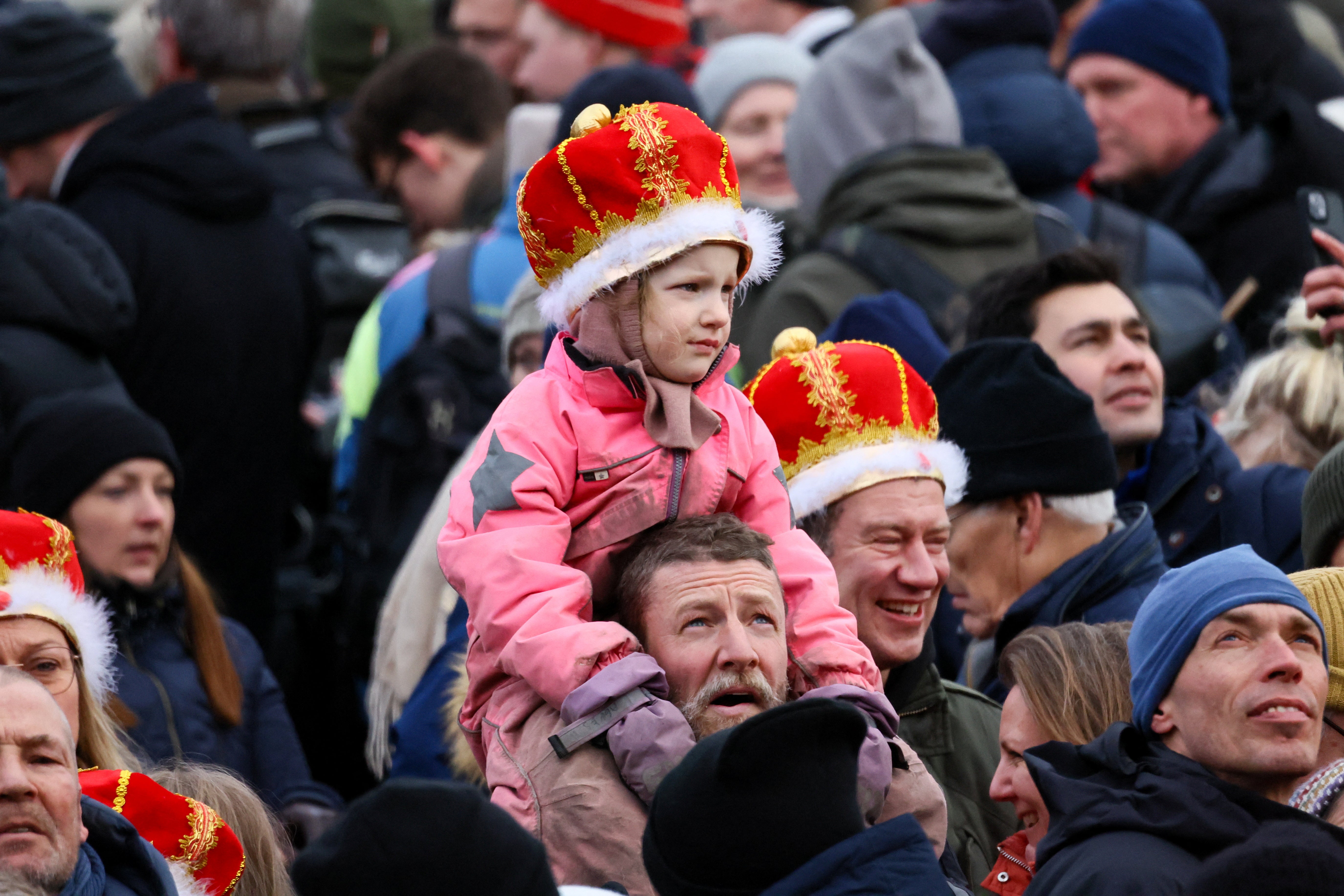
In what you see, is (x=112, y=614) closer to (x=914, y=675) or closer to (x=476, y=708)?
(x=476, y=708)

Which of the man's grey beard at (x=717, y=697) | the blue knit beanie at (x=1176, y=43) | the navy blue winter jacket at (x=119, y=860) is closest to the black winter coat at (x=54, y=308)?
the navy blue winter jacket at (x=119, y=860)

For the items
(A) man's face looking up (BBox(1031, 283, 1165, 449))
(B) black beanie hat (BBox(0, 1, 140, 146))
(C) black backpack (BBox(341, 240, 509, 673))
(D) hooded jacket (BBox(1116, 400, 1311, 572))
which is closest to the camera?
(D) hooded jacket (BBox(1116, 400, 1311, 572))

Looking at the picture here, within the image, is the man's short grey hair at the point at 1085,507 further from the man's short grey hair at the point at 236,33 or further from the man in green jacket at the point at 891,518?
the man's short grey hair at the point at 236,33

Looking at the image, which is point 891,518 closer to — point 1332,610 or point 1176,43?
point 1332,610

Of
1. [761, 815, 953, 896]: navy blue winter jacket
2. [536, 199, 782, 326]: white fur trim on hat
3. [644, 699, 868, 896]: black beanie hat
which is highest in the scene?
[536, 199, 782, 326]: white fur trim on hat

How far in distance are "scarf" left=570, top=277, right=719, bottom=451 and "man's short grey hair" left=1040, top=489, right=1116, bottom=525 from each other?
154 centimetres

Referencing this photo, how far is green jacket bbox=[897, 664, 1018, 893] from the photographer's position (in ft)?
13.4

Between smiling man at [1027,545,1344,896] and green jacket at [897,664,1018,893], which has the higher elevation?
smiling man at [1027,545,1344,896]

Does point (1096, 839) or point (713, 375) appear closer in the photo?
point (1096, 839)

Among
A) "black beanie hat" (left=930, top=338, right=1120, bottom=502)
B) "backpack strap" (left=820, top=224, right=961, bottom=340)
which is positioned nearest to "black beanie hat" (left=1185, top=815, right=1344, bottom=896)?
"black beanie hat" (left=930, top=338, right=1120, bottom=502)

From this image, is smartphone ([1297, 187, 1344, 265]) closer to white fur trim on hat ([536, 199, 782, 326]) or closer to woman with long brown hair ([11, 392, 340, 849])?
white fur trim on hat ([536, 199, 782, 326])

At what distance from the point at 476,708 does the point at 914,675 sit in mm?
1149

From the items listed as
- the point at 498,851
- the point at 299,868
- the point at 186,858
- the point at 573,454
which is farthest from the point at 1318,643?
the point at 186,858

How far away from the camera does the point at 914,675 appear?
423 centimetres
